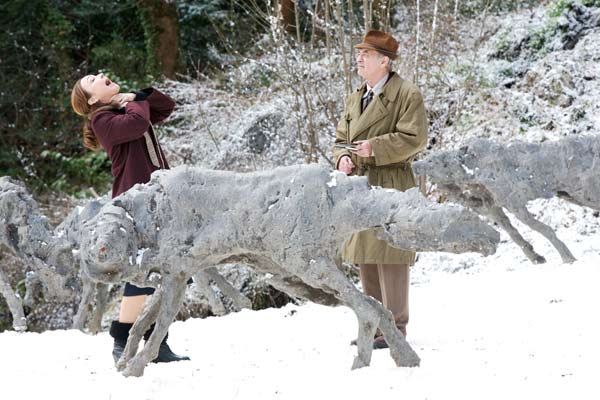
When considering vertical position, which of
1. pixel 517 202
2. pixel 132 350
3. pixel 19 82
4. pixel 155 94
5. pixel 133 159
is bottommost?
pixel 19 82

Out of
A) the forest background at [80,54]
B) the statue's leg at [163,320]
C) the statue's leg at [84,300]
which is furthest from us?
the forest background at [80,54]

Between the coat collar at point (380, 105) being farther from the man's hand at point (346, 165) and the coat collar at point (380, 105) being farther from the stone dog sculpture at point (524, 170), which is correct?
the stone dog sculpture at point (524, 170)

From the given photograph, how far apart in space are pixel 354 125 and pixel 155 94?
1.18 metres

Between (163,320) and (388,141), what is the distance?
1530 millimetres

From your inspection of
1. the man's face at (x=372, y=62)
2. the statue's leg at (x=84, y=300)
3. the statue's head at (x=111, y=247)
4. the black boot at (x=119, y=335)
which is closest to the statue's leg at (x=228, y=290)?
the black boot at (x=119, y=335)

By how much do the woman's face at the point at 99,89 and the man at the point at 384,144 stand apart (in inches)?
52.3

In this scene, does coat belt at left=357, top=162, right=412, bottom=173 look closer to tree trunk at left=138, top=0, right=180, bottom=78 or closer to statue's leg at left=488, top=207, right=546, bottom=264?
statue's leg at left=488, top=207, right=546, bottom=264

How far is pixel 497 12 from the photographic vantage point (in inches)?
573

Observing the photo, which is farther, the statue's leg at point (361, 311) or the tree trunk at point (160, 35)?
the tree trunk at point (160, 35)

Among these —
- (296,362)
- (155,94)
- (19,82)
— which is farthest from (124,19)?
(296,362)

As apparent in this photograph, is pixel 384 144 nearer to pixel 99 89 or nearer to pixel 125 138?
pixel 125 138

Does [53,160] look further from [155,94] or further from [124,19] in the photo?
[155,94]

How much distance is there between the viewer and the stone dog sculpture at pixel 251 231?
3.86 m

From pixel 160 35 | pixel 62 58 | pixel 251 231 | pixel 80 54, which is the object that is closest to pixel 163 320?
pixel 251 231
